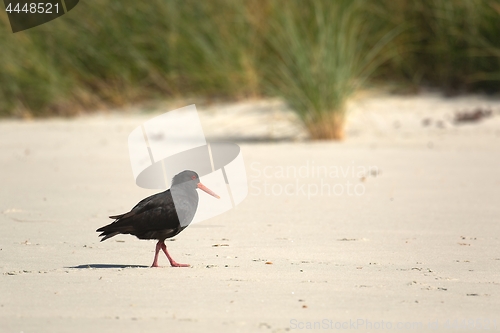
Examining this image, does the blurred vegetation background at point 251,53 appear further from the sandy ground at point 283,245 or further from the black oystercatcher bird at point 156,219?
the black oystercatcher bird at point 156,219

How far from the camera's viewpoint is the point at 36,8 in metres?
13.3

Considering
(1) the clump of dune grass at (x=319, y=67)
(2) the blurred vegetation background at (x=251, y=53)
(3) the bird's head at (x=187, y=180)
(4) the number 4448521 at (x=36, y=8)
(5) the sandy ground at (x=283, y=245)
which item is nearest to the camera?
(5) the sandy ground at (x=283, y=245)

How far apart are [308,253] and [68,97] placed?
890 centimetres

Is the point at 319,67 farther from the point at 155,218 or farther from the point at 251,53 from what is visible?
the point at 155,218

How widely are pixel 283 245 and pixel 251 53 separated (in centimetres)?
735

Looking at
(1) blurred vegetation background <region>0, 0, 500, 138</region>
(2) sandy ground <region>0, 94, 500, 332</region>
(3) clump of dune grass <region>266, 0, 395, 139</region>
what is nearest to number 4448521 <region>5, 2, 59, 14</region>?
(1) blurred vegetation background <region>0, 0, 500, 138</region>

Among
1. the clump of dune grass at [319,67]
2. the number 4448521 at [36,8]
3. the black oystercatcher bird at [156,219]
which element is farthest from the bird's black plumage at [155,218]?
the number 4448521 at [36,8]

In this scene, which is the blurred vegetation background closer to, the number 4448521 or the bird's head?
the number 4448521

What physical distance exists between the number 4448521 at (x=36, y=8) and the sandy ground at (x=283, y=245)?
3.66 metres

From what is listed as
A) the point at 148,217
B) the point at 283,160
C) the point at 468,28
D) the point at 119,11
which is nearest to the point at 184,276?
the point at 148,217

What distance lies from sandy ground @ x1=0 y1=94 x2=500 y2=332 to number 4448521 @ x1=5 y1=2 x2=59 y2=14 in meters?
3.66

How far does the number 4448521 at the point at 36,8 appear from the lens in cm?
1330

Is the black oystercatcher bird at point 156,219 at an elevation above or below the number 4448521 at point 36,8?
below

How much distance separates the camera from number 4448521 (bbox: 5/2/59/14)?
43.6 feet
